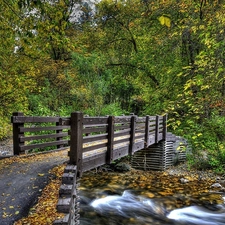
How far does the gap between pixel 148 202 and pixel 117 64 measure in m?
11.4

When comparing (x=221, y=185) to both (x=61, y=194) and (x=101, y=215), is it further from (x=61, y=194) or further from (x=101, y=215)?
(x=61, y=194)

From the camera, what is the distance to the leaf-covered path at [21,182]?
11.0 ft

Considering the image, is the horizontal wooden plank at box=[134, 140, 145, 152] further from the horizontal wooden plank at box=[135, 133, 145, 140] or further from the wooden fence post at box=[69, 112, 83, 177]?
the wooden fence post at box=[69, 112, 83, 177]

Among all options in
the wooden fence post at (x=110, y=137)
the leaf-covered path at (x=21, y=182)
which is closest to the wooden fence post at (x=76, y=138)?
the leaf-covered path at (x=21, y=182)

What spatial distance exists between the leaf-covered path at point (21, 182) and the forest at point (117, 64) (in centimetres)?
261

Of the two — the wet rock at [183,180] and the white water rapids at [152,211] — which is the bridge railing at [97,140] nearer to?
the white water rapids at [152,211]

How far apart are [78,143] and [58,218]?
1.94m

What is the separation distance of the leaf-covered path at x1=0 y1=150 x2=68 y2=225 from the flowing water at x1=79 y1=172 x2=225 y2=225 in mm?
2008

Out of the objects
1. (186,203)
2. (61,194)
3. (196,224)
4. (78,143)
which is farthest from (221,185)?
(61,194)

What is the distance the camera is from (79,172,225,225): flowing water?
6.65 metres

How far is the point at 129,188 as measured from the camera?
8727 millimetres

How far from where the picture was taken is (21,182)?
4445 millimetres

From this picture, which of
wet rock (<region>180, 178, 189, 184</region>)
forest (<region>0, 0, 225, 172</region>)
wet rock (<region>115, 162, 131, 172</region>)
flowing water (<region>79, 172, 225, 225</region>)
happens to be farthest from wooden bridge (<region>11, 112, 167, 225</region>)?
wet rock (<region>115, 162, 131, 172</region>)

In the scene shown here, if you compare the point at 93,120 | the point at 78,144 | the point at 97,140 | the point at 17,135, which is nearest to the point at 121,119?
the point at 97,140
